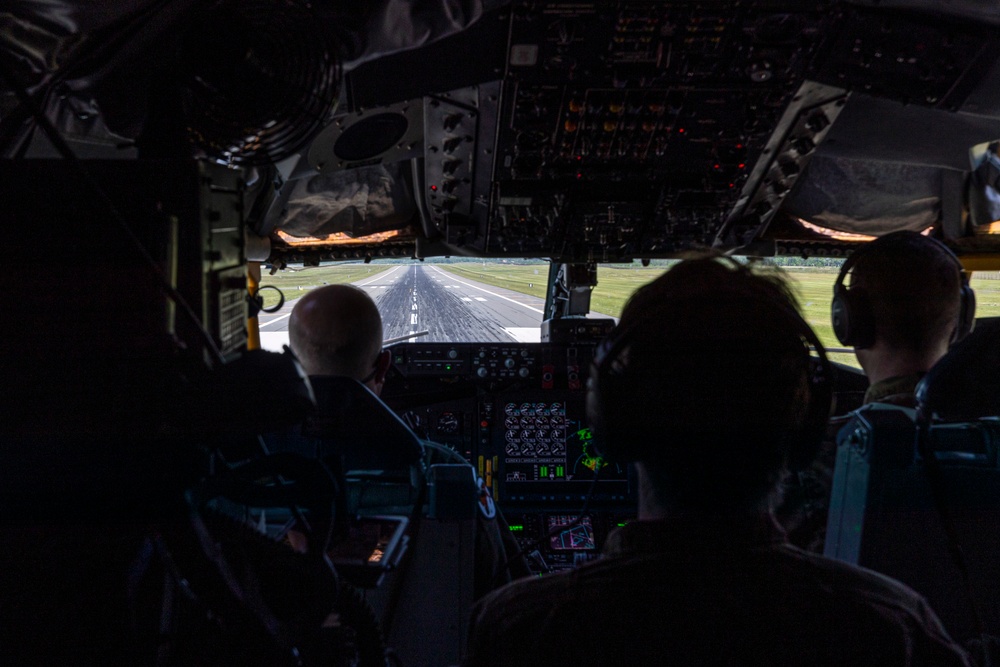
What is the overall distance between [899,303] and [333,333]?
1.42 m

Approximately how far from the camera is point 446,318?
1254 cm

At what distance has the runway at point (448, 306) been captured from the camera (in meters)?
9.50

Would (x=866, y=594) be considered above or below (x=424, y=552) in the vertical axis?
above

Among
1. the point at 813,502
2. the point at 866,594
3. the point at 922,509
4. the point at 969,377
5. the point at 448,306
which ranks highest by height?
the point at 969,377

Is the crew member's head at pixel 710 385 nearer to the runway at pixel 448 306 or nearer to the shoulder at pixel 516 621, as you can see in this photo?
the shoulder at pixel 516 621

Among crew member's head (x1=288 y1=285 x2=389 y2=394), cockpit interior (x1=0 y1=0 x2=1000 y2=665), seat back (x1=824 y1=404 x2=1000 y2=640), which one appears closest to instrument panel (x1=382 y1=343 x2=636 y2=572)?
cockpit interior (x1=0 y1=0 x2=1000 y2=665)

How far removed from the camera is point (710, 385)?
793 mm

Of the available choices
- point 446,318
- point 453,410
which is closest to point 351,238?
point 453,410

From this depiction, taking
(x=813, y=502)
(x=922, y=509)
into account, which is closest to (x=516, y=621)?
(x=922, y=509)

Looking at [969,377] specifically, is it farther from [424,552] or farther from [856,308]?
[424,552]

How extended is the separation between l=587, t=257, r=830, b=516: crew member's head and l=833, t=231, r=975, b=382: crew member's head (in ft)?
3.39

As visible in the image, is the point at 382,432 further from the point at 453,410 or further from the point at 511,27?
the point at 453,410

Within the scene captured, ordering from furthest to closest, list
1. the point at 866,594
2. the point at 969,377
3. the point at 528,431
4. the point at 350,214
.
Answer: the point at 528,431, the point at 350,214, the point at 969,377, the point at 866,594

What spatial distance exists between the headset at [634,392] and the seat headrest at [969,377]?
1.49 feet
